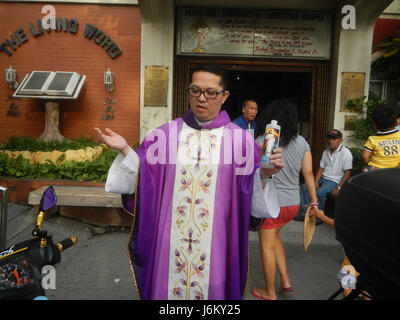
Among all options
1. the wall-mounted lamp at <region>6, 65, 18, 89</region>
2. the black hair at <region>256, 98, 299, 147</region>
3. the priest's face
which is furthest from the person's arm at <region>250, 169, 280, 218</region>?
the wall-mounted lamp at <region>6, 65, 18, 89</region>

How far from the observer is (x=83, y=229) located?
4770 millimetres

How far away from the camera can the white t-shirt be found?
4.75m

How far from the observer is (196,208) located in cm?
201

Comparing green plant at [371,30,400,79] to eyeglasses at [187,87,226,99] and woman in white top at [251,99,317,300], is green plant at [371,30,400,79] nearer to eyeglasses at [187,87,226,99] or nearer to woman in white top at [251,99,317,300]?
woman in white top at [251,99,317,300]

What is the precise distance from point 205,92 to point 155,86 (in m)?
4.56

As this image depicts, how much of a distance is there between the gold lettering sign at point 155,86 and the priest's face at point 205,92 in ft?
14.4

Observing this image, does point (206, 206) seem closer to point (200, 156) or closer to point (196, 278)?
point (200, 156)

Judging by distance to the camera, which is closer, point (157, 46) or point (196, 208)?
point (196, 208)

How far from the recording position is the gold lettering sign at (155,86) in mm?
6277

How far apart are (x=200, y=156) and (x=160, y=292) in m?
0.94

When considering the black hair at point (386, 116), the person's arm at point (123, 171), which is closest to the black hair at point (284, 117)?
the black hair at point (386, 116)

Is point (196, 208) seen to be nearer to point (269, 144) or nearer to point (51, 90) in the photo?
point (269, 144)

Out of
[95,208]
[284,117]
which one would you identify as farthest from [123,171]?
[95,208]

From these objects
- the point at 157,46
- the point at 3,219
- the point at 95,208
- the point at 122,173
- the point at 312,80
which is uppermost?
the point at 157,46
